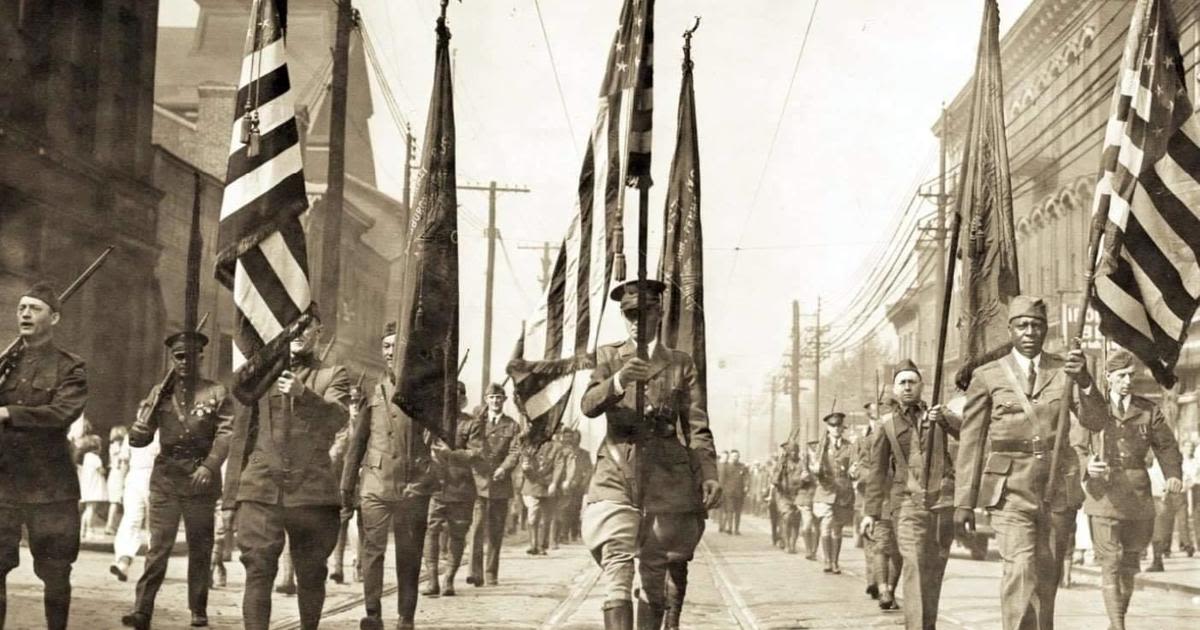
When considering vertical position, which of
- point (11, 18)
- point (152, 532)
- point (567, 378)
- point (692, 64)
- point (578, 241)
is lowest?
point (152, 532)

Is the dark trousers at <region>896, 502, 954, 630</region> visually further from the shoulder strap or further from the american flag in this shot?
the american flag

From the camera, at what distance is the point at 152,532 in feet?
34.1

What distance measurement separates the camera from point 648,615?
27.4 ft

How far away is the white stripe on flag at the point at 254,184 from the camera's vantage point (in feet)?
30.2

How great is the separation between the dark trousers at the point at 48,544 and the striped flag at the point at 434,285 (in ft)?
9.20

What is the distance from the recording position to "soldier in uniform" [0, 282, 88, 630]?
320 inches

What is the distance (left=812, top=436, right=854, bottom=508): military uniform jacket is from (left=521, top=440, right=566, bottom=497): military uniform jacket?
4.45 meters

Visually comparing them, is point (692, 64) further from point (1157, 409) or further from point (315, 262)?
point (315, 262)

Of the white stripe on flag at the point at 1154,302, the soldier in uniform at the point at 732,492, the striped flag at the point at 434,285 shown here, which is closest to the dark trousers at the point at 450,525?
the striped flag at the point at 434,285

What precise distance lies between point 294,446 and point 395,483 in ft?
8.20

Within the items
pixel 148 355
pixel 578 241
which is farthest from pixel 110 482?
pixel 578 241

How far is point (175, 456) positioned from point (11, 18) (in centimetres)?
1292

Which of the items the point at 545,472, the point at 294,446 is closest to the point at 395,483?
the point at 294,446

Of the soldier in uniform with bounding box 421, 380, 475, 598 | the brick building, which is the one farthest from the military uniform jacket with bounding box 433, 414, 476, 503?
the brick building
